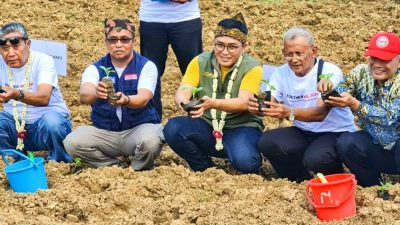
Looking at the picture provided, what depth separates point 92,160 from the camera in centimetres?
632

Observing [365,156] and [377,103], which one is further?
[365,156]

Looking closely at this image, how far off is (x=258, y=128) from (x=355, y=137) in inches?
32.3

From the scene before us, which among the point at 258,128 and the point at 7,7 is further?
the point at 7,7

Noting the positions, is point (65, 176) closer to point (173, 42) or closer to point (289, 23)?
point (173, 42)

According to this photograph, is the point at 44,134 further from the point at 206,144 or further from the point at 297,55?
the point at 297,55

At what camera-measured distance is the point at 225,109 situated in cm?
592

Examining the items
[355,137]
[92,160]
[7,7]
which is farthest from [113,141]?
[7,7]

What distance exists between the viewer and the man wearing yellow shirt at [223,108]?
5.99 meters

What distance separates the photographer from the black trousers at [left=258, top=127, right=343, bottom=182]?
575 centimetres

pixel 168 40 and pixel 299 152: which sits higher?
pixel 168 40

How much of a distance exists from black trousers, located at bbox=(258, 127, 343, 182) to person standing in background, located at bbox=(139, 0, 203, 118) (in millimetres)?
1132

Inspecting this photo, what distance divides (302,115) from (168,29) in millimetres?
1558

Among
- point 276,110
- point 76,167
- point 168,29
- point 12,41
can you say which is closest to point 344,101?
point 276,110

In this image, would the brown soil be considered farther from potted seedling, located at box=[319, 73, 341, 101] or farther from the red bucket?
potted seedling, located at box=[319, 73, 341, 101]
